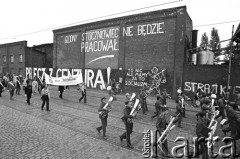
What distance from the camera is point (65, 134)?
7008 mm

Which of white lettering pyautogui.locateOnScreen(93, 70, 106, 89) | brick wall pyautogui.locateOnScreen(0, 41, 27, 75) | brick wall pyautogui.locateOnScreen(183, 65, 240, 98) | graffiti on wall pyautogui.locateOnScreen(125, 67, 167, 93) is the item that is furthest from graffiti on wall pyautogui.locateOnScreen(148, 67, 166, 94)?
brick wall pyautogui.locateOnScreen(0, 41, 27, 75)

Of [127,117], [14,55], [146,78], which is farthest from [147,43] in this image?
[14,55]

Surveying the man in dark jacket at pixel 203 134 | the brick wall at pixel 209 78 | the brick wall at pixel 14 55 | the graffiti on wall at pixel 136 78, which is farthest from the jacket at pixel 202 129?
the brick wall at pixel 14 55

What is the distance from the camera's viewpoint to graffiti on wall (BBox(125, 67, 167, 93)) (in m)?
17.2

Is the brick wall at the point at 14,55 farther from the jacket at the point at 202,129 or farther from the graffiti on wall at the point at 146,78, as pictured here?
the jacket at the point at 202,129

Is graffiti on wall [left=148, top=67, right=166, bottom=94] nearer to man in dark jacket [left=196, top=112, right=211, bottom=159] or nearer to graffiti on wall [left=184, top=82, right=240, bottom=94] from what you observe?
graffiti on wall [left=184, top=82, right=240, bottom=94]

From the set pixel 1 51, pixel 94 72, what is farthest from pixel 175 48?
pixel 1 51

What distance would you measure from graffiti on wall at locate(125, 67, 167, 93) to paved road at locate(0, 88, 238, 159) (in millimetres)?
7327

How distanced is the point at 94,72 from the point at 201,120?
18.9 meters

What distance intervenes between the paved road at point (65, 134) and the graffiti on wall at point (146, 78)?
24.0 feet

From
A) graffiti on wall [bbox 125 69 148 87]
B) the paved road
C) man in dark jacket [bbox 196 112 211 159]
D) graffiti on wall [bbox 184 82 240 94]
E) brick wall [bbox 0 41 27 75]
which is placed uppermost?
brick wall [bbox 0 41 27 75]

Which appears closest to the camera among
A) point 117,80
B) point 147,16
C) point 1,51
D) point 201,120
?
point 201,120

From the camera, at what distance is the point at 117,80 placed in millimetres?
20391

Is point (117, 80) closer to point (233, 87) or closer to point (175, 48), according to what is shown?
point (175, 48)
